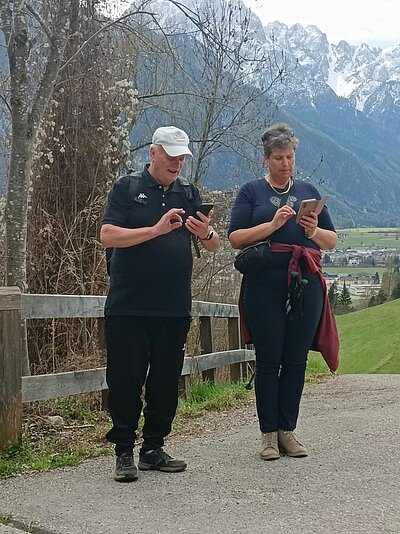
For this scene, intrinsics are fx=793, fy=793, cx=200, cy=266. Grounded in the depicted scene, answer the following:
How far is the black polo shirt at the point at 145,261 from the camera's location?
465 cm

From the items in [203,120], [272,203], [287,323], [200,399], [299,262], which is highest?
[203,120]

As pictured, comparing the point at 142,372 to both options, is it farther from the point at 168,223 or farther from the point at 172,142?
the point at 172,142

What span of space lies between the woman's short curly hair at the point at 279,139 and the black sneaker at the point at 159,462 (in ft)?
6.64

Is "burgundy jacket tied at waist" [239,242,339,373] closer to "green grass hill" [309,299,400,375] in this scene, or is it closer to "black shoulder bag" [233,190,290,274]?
"black shoulder bag" [233,190,290,274]

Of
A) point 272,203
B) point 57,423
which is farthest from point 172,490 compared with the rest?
point 57,423

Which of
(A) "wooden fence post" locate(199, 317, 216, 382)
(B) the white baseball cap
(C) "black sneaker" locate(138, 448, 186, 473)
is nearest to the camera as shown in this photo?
(B) the white baseball cap

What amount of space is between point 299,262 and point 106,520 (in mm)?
2076

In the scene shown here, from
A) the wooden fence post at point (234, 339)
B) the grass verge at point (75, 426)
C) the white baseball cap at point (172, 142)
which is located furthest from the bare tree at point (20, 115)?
the wooden fence post at point (234, 339)

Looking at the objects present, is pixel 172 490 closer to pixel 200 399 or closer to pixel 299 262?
pixel 299 262

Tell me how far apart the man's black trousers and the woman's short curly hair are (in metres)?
1.26

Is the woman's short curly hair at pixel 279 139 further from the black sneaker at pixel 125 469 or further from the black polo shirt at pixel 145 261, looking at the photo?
the black sneaker at pixel 125 469

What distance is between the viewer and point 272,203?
515 centimetres

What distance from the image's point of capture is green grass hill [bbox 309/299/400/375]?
27539mm

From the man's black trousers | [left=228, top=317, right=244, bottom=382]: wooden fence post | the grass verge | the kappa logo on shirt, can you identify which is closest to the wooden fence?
the grass verge
